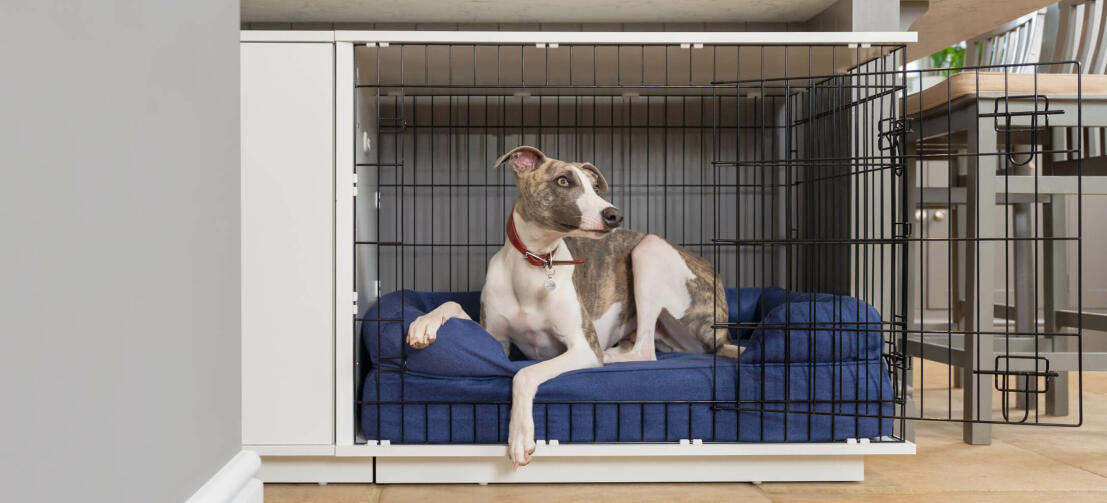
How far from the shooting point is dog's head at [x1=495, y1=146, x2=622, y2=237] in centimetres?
235

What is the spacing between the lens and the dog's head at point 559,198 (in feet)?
7.70

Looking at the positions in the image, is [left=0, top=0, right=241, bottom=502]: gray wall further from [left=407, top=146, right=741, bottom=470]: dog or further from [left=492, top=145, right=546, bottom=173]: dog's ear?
[left=492, top=145, right=546, bottom=173]: dog's ear

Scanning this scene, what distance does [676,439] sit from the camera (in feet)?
7.51

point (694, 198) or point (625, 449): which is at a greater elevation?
point (694, 198)

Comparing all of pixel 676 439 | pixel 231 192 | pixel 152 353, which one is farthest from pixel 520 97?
pixel 152 353

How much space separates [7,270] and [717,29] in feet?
9.69

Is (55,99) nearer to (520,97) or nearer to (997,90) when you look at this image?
(520,97)

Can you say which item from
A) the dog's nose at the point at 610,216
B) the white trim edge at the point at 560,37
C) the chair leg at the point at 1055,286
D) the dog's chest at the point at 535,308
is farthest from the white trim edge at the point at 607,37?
the chair leg at the point at 1055,286

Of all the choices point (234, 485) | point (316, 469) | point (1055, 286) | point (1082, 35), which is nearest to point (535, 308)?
point (316, 469)

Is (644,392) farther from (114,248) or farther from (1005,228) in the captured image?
(114,248)

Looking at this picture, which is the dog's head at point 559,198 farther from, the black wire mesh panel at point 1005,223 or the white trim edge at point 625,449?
the black wire mesh panel at point 1005,223

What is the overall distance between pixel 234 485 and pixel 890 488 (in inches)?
73.2

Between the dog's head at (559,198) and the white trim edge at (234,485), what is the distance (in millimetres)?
1327

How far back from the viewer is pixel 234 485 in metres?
1.05
